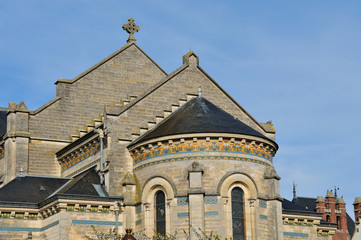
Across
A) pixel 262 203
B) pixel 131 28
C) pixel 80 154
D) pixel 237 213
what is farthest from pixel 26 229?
pixel 131 28

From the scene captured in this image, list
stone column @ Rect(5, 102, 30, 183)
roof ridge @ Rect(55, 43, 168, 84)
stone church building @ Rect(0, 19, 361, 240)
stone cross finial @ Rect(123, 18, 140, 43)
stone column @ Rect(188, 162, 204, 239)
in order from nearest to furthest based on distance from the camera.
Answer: stone column @ Rect(188, 162, 204, 239), stone church building @ Rect(0, 19, 361, 240), stone column @ Rect(5, 102, 30, 183), roof ridge @ Rect(55, 43, 168, 84), stone cross finial @ Rect(123, 18, 140, 43)

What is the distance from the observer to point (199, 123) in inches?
1791

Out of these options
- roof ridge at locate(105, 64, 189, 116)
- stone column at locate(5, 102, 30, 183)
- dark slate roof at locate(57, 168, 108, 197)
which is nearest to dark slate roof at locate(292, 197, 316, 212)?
roof ridge at locate(105, 64, 189, 116)

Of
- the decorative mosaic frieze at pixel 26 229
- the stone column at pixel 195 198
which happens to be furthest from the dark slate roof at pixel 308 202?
the decorative mosaic frieze at pixel 26 229

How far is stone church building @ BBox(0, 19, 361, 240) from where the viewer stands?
4394cm

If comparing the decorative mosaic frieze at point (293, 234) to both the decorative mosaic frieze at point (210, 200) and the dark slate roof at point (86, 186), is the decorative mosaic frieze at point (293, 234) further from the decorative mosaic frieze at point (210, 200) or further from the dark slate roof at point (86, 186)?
the dark slate roof at point (86, 186)

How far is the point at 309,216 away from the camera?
50438 millimetres

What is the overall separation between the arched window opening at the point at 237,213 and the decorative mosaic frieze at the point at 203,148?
2.26 m

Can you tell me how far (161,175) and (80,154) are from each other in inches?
310

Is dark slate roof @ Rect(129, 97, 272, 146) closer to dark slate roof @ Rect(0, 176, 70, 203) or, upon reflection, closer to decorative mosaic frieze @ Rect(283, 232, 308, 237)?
dark slate roof @ Rect(0, 176, 70, 203)

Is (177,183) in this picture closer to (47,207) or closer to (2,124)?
(47,207)

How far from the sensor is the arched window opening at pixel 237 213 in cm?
4431

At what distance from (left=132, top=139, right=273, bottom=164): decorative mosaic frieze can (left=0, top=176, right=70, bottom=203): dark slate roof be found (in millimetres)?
5960

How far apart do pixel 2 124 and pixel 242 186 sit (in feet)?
75.3
